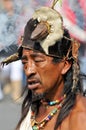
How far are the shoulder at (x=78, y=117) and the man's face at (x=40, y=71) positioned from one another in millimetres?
208

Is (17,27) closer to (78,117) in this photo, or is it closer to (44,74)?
(44,74)

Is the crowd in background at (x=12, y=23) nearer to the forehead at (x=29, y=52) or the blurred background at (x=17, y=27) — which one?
the blurred background at (x=17, y=27)

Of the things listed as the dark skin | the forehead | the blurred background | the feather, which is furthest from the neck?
the feather

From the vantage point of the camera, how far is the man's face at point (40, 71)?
3449 mm

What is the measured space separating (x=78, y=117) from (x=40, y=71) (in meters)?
0.38

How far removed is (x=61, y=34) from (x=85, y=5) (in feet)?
20.5

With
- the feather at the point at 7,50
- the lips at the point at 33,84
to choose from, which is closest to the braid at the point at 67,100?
the lips at the point at 33,84

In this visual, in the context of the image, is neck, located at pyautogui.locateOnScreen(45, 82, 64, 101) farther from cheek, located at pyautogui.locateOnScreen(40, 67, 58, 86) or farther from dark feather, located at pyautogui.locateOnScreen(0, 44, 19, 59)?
dark feather, located at pyautogui.locateOnScreen(0, 44, 19, 59)

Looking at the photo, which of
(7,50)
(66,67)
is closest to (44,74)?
(66,67)

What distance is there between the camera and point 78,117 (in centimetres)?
329

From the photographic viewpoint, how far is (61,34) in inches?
138

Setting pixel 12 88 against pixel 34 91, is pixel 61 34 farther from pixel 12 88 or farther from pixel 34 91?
pixel 12 88

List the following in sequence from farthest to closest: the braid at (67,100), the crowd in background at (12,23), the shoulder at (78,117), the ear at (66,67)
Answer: the crowd in background at (12,23) < the ear at (66,67) < the braid at (67,100) < the shoulder at (78,117)

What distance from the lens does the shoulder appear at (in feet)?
10.7
